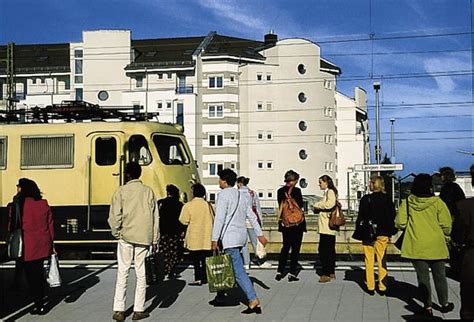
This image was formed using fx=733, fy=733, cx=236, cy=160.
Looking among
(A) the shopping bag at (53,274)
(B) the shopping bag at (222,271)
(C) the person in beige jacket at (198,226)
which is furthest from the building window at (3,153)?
Result: (B) the shopping bag at (222,271)

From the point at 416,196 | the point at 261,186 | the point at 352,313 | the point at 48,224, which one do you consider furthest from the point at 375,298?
the point at 261,186

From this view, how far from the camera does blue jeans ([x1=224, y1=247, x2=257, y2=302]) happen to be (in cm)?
1031

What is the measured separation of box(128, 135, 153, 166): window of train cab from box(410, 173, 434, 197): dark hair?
31.6 ft

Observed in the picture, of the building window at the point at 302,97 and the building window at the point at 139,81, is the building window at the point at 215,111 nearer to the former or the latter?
the building window at the point at 139,81

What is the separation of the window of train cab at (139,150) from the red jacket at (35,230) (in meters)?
8.00

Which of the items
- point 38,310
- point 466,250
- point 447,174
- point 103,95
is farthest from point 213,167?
point 466,250

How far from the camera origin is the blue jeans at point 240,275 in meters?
10.3

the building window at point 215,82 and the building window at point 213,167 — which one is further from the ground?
the building window at point 215,82

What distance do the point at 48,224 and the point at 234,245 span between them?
274cm

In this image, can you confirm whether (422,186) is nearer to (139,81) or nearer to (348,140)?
(139,81)

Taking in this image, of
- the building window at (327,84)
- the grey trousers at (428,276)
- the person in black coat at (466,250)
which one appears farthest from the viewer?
the building window at (327,84)

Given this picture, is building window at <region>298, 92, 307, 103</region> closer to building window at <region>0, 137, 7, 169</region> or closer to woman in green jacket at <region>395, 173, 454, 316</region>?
building window at <region>0, 137, 7, 169</region>

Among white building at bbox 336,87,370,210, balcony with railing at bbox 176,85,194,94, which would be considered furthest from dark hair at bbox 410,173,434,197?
white building at bbox 336,87,370,210

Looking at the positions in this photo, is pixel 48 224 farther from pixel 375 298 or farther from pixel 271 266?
pixel 271 266
